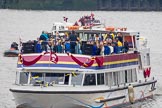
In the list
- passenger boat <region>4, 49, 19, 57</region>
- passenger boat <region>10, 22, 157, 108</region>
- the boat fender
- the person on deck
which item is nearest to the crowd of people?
the person on deck

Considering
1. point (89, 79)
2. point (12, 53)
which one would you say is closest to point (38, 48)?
point (89, 79)

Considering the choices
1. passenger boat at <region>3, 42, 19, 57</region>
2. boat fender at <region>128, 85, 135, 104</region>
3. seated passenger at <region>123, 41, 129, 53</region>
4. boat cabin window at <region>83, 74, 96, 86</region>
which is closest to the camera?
boat cabin window at <region>83, 74, 96, 86</region>

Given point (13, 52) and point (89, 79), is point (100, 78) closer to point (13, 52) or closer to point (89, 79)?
point (89, 79)

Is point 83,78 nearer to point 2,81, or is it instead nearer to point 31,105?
point 31,105

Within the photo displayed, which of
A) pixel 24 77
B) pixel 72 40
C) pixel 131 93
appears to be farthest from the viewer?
pixel 131 93

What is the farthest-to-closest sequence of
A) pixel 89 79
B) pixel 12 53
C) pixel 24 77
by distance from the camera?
1. pixel 12 53
2. pixel 24 77
3. pixel 89 79

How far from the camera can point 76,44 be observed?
51344 mm

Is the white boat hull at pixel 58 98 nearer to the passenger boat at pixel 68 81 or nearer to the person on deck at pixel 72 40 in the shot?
the passenger boat at pixel 68 81

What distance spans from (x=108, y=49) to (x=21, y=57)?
16.7 feet

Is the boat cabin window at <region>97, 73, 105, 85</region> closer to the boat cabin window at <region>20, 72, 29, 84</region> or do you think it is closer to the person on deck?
the person on deck

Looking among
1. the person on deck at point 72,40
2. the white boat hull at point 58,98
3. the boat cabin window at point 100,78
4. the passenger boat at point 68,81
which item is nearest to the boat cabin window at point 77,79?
the passenger boat at point 68,81

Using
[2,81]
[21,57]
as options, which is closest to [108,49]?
[21,57]

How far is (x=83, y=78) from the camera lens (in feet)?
162

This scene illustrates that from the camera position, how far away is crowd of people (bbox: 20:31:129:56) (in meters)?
51.0
